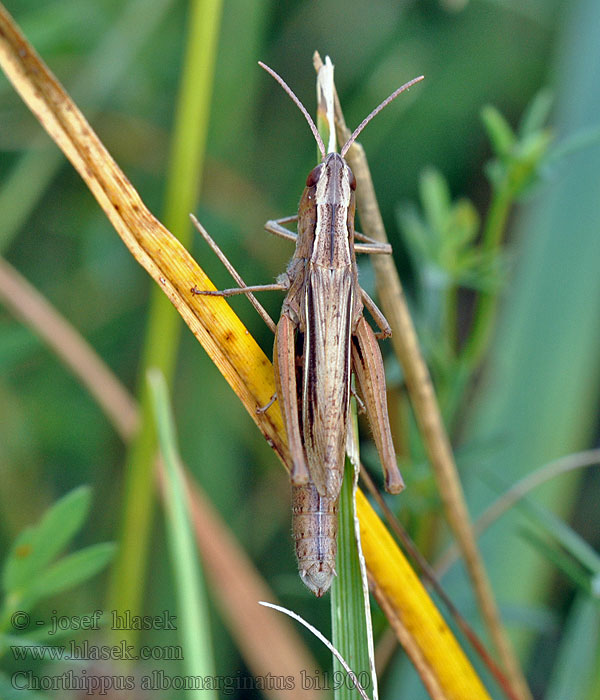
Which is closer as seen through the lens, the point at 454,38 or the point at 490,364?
the point at 490,364

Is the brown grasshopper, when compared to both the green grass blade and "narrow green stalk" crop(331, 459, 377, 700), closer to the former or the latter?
"narrow green stalk" crop(331, 459, 377, 700)

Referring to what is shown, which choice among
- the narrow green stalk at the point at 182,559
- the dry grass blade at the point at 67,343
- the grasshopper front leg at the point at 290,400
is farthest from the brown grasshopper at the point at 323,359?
the dry grass blade at the point at 67,343

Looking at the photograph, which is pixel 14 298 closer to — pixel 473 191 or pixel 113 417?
pixel 113 417

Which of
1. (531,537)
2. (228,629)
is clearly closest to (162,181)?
(228,629)

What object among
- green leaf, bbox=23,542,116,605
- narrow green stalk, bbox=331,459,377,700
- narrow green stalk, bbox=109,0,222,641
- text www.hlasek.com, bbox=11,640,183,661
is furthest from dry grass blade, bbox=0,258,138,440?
narrow green stalk, bbox=331,459,377,700

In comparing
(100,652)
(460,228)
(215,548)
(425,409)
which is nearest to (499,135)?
(460,228)

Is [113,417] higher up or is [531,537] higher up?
[113,417]

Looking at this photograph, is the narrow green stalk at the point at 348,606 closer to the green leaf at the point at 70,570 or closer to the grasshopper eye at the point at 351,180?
the green leaf at the point at 70,570
